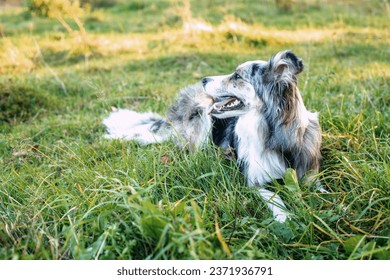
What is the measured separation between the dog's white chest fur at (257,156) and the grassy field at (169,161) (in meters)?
0.13

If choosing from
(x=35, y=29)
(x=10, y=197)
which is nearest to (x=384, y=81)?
(x=10, y=197)

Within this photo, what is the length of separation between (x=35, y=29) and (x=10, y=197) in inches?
321

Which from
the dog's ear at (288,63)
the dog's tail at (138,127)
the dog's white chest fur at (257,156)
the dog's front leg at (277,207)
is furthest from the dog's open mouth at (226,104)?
the dog's front leg at (277,207)

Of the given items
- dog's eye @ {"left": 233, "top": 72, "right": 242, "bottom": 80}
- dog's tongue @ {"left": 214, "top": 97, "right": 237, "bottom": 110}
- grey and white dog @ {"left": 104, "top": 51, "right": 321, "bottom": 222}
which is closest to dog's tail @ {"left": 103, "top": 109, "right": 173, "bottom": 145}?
grey and white dog @ {"left": 104, "top": 51, "right": 321, "bottom": 222}

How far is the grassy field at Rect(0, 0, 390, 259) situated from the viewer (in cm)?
260

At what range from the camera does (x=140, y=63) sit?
7629mm

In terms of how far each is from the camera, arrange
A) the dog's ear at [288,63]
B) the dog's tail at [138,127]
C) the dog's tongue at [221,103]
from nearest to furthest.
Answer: the dog's ear at [288,63] < the dog's tongue at [221,103] < the dog's tail at [138,127]

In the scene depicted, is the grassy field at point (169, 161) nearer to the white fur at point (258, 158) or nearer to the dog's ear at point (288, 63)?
the white fur at point (258, 158)

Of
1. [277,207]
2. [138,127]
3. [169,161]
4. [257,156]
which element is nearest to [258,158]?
[257,156]

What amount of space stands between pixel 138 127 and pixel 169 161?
122cm

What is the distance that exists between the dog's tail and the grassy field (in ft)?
0.49

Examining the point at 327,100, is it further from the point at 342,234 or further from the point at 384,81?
the point at 342,234

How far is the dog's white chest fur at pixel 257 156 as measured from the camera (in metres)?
3.48

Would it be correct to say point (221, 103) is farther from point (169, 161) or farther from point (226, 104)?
point (169, 161)
